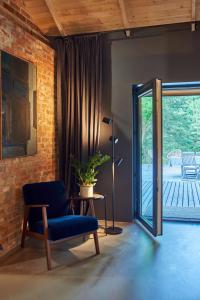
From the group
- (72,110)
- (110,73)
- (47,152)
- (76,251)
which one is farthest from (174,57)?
(76,251)

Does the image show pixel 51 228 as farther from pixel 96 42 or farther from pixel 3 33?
pixel 96 42

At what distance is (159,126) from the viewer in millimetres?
3975

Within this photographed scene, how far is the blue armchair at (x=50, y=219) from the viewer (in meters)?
3.28

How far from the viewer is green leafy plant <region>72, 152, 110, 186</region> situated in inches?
169

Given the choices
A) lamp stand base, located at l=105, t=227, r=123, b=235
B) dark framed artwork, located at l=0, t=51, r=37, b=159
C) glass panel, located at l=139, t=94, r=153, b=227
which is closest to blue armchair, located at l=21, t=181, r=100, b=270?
dark framed artwork, located at l=0, t=51, r=37, b=159

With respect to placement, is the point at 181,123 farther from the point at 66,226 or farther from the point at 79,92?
the point at 66,226

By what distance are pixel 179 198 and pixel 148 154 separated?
2.34 metres

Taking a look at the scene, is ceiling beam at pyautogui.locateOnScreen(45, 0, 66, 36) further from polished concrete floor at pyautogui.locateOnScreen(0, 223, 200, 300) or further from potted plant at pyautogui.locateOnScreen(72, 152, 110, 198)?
polished concrete floor at pyautogui.locateOnScreen(0, 223, 200, 300)

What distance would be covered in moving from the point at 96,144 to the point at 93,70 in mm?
1068

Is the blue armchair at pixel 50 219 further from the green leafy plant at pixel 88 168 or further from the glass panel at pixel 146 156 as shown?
the glass panel at pixel 146 156

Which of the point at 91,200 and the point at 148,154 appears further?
the point at 148,154

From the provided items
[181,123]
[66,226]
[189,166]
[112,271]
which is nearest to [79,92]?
[66,226]

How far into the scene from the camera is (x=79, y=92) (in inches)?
183

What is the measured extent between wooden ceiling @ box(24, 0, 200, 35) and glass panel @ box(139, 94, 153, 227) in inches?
41.3
